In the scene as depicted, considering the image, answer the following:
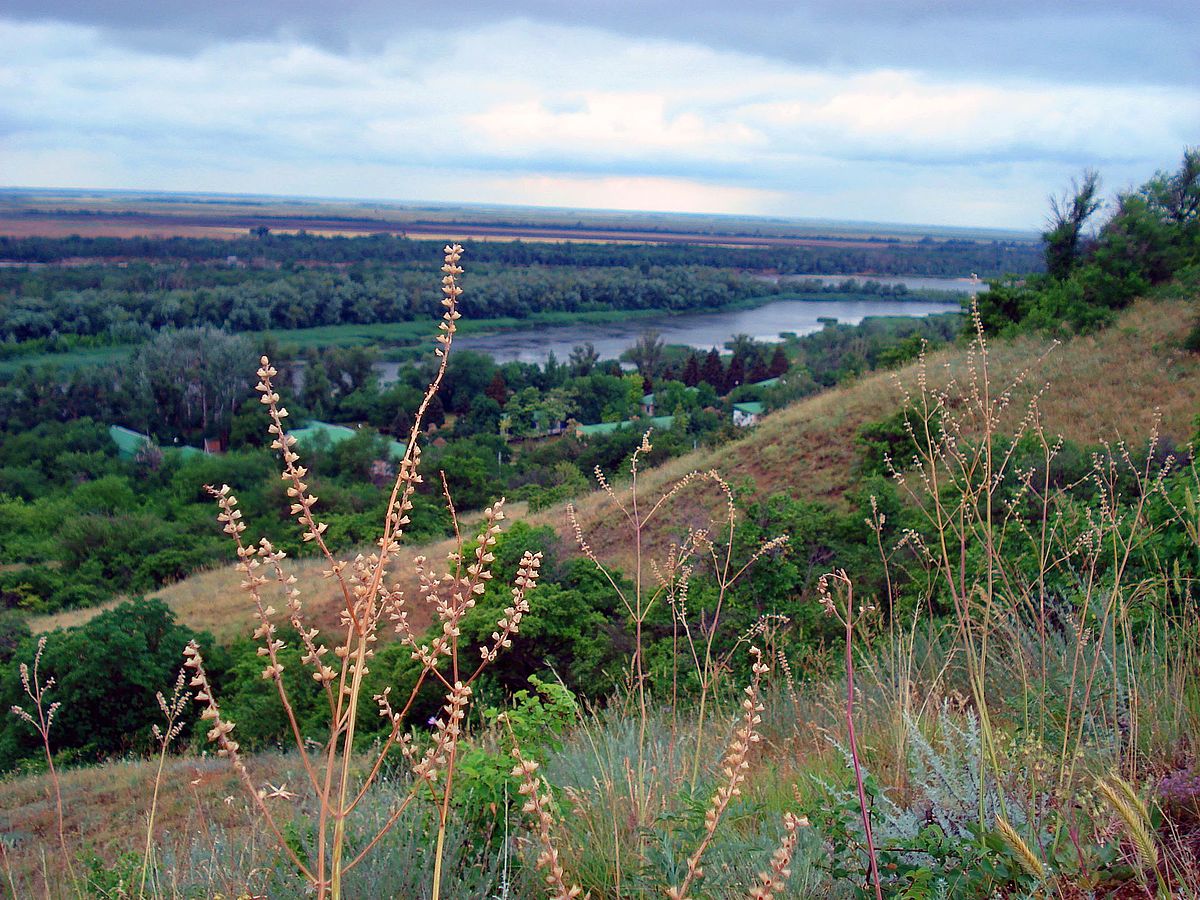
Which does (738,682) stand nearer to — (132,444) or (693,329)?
(132,444)

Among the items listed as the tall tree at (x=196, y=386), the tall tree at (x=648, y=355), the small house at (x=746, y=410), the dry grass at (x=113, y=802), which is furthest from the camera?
the tall tree at (x=648, y=355)

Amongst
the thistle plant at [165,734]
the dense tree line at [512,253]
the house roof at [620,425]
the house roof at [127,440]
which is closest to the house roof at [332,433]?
the house roof at [127,440]

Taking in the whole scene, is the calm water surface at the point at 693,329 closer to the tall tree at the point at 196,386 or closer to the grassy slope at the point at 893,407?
the tall tree at the point at 196,386

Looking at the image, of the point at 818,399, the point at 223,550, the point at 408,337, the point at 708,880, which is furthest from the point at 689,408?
the point at 708,880

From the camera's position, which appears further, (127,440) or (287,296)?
(287,296)

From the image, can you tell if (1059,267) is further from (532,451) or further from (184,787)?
(184,787)

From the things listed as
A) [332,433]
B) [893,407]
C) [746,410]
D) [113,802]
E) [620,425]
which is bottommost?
[332,433]

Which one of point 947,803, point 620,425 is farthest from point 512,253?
point 947,803

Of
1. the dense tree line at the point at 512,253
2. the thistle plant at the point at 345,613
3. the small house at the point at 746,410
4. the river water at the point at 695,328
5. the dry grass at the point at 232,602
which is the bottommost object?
the dry grass at the point at 232,602
